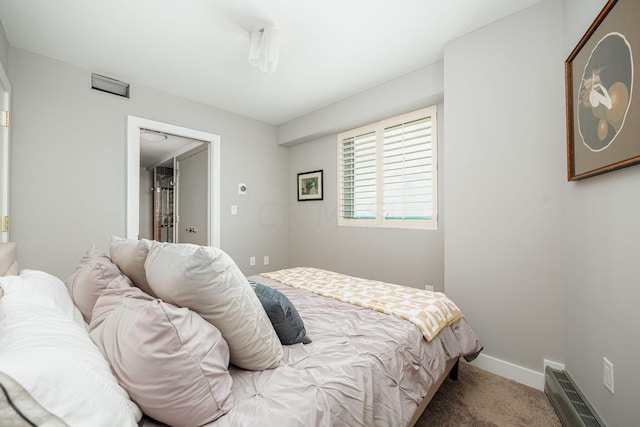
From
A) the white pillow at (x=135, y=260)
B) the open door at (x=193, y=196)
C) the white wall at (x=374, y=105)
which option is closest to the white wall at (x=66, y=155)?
the open door at (x=193, y=196)

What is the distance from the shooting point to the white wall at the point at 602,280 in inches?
46.1

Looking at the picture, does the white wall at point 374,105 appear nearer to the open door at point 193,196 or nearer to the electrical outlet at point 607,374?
the open door at point 193,196

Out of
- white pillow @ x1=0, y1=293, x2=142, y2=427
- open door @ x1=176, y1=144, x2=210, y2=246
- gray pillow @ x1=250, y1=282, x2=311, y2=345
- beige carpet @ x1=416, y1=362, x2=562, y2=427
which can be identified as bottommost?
beige carpet @ x1=416, y1=362, x2=562, y2=427

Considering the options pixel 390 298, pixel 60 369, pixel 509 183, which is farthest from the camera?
pixel 509 183

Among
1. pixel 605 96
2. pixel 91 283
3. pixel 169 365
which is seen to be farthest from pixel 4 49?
pixel 605 96

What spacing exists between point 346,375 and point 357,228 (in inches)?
98.3

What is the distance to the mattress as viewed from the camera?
859 mm

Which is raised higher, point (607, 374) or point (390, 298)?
point (390, 298)

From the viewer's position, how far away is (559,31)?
1795mm

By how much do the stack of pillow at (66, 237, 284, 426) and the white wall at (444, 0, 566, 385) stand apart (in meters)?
1.76

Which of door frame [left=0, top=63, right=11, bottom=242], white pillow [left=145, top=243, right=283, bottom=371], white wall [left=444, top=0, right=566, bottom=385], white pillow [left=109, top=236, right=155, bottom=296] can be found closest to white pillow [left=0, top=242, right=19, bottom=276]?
white pillow [left=109, top=236, right=155, bottom=296]

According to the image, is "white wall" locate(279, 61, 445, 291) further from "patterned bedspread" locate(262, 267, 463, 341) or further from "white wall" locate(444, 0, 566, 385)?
"patterned bedspread" locate(262, 267, 463, 341)

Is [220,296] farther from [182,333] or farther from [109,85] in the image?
[109,85]

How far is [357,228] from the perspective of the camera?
3467 millimetres
